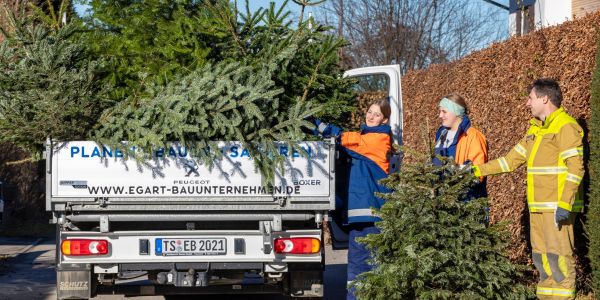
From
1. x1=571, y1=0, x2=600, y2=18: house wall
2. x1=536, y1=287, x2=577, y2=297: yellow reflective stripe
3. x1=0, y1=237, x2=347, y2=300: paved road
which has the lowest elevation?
x1=0, y1=237, x2=347, y2=300: paved road

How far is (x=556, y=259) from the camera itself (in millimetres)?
6723

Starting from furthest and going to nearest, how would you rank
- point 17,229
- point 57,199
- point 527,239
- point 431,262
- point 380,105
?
point 17,229 < point 527,239 < point 380,105 < point 57,199 < point 431,262

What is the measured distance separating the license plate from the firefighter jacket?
6.41ft

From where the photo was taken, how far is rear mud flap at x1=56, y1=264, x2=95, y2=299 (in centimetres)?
709

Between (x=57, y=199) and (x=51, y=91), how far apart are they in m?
0.79

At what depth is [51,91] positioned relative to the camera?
6.91m

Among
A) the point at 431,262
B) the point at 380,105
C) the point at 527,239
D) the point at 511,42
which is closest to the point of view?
the point at 431,262

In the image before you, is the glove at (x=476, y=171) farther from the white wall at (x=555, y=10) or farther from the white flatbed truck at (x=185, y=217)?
the white wall at (x=555, y=10)

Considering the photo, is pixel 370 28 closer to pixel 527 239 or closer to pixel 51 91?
pixel 527 239

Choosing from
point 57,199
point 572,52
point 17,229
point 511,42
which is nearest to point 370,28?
point 17,229

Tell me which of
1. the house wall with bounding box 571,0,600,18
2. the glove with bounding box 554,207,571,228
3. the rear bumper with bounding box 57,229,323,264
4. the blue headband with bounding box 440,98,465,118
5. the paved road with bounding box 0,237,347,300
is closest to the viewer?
the glove with bounding box 554,207,571,228

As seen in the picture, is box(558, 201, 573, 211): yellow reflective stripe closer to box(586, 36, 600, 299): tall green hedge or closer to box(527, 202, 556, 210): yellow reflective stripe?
box(527, 202, 556, 210): yellow reflective stripe

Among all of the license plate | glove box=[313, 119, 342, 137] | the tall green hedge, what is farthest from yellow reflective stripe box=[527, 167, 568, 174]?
the license plate

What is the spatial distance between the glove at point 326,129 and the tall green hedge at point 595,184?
1.98 m
